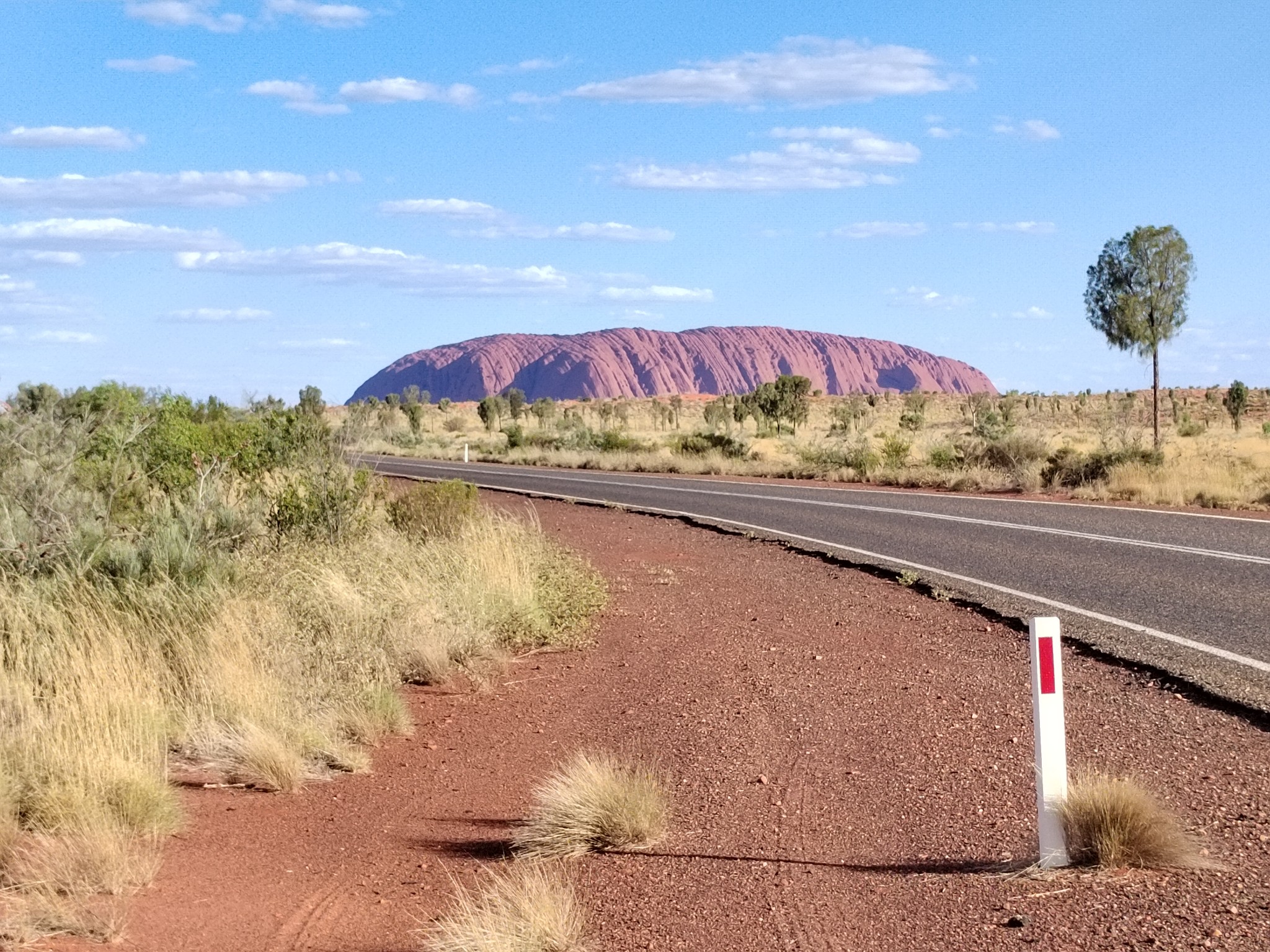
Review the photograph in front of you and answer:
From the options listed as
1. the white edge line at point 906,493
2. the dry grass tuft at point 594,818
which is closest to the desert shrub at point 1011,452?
the white edge line at point 906,493

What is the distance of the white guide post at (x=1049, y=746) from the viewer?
4.73 meters

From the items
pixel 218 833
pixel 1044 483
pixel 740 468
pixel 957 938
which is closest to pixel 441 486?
pixel 218 833

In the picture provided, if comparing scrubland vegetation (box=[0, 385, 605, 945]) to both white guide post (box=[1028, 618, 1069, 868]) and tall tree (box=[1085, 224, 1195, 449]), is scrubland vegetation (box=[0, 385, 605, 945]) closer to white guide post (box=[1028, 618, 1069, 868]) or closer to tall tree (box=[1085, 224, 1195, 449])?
white guide post (box=[1028, 618, 1069, 868])

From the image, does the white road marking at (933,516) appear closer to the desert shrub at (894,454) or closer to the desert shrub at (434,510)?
the desert shrub at (894,454)

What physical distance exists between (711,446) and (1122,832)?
1475 inches

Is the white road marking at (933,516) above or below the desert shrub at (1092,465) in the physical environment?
below

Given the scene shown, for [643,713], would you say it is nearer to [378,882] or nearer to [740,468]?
[378,882]

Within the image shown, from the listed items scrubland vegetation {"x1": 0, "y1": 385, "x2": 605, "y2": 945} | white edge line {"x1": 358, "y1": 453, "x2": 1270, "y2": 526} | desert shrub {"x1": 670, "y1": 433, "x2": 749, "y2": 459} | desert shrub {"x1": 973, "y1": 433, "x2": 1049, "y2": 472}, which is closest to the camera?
scrubland vegetation {"x1": 0, "y1": 385, "x2": 605, "y2": 945}

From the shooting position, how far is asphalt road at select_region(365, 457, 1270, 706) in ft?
30.7

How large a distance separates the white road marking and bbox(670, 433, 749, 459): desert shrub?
617 centimetres

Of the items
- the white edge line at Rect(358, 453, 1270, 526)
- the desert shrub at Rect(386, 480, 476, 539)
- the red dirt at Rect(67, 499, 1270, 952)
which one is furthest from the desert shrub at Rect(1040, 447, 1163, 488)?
the red dirt at Rect(67, 499, 1270, 952)

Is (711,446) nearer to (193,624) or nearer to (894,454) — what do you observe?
(894,454)

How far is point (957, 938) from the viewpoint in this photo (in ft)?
14.3

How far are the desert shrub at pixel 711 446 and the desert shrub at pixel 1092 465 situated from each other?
14509mm
